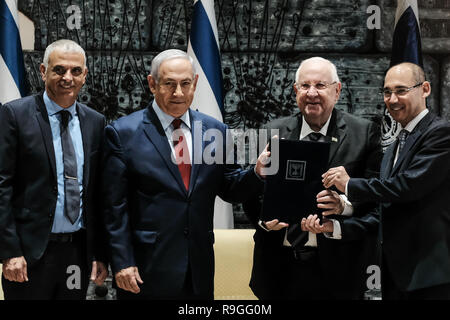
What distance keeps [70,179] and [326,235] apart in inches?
46.6

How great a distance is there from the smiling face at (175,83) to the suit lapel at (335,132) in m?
0.70

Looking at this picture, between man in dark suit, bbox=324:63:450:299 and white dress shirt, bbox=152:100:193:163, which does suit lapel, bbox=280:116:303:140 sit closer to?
man in dark suit, bbox=324:63:450:299

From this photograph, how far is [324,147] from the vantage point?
7.75 ft

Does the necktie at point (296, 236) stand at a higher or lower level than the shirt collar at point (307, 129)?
lower

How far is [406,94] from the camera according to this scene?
2535 millimetres

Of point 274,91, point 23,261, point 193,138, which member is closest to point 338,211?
point 193,138

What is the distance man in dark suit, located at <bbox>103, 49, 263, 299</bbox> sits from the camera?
92.5 inches

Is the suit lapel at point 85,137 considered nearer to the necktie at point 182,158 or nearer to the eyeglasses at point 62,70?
the eyeglasses at point 62,70

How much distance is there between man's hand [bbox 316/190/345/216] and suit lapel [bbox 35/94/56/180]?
3.89ft

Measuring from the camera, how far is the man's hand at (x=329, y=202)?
2441mm

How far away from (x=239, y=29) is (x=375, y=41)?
1.09 m

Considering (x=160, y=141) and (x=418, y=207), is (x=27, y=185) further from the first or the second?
(x=418, y=207)

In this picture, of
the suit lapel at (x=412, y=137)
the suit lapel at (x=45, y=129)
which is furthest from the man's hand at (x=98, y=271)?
the suit lapel at (x=412, y=137)

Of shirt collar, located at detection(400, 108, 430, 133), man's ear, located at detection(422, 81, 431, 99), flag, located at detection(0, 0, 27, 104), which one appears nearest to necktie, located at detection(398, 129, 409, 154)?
shirt collar, located at detection(400, 108, 430, 133)
